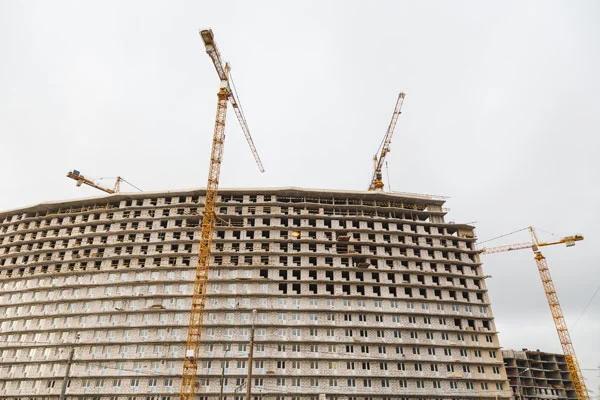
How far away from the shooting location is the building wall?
246 ft

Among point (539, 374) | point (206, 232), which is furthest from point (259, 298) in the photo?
point (539, 374)

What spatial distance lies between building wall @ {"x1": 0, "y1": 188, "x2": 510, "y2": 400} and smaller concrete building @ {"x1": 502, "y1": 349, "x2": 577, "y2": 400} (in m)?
39.8

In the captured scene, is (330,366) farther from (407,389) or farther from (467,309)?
(467,309)

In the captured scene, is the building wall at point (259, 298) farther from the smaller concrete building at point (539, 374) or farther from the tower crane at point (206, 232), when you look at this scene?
the smaller concrete building at point (539, 374)

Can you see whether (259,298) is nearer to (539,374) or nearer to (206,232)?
(206,232)

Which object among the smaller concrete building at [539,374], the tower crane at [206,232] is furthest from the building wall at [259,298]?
the smaller concrete building at [539,374]

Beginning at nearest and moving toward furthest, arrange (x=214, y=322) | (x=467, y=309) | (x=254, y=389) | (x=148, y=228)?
(x=254, y=389) → (x=214, y=322) → (x=467, y=309) → (x=148, y=228)

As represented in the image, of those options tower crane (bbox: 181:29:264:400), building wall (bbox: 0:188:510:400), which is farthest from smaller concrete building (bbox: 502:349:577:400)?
tower crane (bbox: 181:29:264:400)

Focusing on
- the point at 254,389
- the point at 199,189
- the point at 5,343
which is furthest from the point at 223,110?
the point at 5,343

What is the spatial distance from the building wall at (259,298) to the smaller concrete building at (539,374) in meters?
39.8

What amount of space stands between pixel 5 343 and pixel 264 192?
5598 centimetres

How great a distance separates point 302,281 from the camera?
269 ft

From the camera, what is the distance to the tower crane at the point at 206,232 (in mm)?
71312

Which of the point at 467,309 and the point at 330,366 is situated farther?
the point at 467,309
